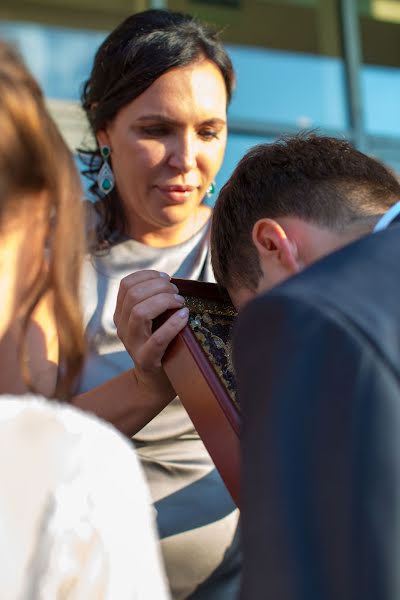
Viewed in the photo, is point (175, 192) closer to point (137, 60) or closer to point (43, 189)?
point (137, 60)

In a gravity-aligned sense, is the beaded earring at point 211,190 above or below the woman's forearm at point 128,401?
above

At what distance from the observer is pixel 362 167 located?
5.55 feet

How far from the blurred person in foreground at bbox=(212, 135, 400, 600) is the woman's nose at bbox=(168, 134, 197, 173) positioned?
41.0 inches

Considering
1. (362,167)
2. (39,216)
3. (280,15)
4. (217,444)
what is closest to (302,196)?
(362,167)

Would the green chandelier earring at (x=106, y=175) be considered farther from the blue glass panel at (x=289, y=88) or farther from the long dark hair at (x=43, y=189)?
the blue glass panel at (x=289, y=88)

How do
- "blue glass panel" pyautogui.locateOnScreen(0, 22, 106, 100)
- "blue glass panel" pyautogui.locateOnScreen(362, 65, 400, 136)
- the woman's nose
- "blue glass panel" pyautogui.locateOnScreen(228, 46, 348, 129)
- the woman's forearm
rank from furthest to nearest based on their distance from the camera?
"blue glass panel" pyautogui.locateOnScreen(362, 65, 400, 136) < "blue glass panel" pyautogui.locateOnScreen(228, 46, 348, 129) < "blue glass panel" pyautogui.locateOnScreen(0, 22, 106, 100) < the woman's nose < the woman's forearm

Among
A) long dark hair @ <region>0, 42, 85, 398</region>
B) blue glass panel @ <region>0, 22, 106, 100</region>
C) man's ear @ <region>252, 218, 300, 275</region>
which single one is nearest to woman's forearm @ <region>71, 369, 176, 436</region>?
man's ear @ <region>252, 218, 300, 275</region>

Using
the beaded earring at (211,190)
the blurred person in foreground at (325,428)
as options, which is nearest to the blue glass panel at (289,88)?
the beaded earring at (211,190)

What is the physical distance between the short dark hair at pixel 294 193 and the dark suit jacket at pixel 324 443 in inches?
21.5

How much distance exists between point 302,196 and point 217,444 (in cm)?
43

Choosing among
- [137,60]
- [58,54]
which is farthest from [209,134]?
[58,54]

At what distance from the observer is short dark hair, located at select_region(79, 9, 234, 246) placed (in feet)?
7.11

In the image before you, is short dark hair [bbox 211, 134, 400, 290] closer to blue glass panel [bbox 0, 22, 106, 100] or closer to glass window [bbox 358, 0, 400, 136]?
blue glass panel [bbox 0, 22, 106, 100]

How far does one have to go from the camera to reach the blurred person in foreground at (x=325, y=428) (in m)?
0.96
